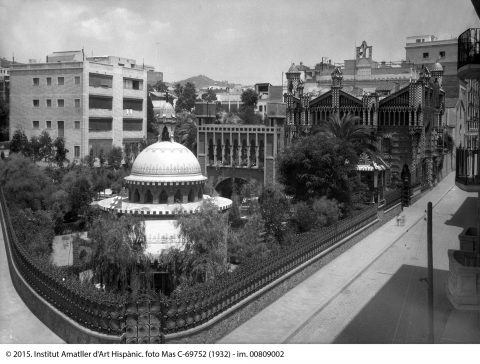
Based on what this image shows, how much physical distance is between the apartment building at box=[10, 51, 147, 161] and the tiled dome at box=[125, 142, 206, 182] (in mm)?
9343

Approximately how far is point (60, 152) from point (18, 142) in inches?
93.0

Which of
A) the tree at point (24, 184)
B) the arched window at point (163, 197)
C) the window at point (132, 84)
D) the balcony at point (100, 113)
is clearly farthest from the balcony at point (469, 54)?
the window at point (132, 84)

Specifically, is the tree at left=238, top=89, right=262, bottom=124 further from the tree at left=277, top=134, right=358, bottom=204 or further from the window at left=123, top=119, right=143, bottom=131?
the tree at left=277, top=134, right=358, bottom=204

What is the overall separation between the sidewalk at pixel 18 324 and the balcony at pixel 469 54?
338 inches

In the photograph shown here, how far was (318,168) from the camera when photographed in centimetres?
2036

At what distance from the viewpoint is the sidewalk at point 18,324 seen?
1066 cm

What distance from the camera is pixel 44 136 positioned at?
28.2 m

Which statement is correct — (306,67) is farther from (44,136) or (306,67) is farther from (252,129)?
(44,136)

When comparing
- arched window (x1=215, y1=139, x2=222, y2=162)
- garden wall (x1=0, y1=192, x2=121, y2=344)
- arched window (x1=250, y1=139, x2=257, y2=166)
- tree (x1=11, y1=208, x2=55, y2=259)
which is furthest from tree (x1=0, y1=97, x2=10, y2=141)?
garden wall (x1=0, y1=192, x2=121, y2=344)

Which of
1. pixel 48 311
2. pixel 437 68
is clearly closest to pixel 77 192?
pixel 48 311

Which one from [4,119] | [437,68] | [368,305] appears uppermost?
[437,68]

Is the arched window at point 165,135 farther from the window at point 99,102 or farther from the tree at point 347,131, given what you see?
the window at point 99,102

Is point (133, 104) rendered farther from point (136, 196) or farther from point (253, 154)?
point (136, 196)

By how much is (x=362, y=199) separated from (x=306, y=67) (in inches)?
810
